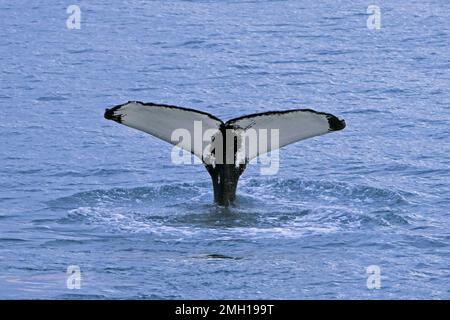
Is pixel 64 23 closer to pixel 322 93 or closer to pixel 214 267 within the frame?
pixel 322 93

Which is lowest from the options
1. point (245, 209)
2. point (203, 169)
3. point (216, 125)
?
point (245, 209)

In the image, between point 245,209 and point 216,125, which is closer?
point 216,125

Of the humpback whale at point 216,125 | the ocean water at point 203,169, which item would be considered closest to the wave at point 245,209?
the ocean water at point 203,169

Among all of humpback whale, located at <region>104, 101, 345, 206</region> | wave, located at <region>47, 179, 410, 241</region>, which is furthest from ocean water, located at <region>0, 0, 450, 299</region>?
humpback whale, located at <region>104, 101, 345, 206</region>

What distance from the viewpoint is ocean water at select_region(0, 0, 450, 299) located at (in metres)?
13.4

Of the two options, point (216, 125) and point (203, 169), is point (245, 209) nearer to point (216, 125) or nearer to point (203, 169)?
point (216, 125)

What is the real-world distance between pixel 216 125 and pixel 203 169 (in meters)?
3.83

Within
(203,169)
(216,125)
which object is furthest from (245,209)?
(203,169)

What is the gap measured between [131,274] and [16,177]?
518cm

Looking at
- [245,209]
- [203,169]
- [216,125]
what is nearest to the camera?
[216,125]

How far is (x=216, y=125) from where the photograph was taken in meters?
14.5

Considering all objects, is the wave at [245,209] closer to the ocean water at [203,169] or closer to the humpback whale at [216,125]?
the ocean water at [203,169]

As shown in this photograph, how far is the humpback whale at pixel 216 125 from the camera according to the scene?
566 inches

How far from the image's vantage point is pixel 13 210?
16.2 meters
